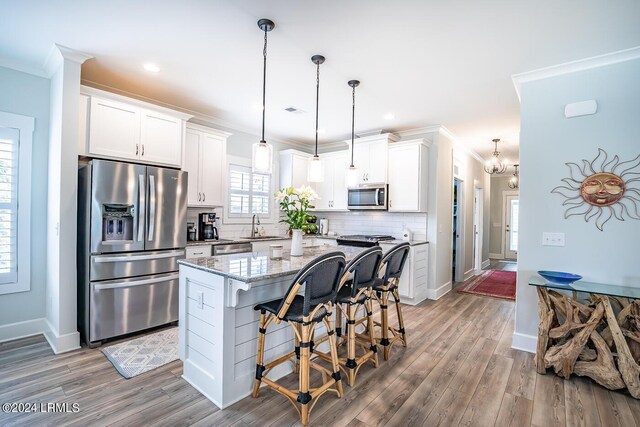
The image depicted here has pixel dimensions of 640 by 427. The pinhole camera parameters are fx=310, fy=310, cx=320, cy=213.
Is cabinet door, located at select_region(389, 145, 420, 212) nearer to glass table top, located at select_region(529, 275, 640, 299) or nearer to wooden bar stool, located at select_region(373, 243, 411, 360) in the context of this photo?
wooden bar stool, located at select_region(373, 243, 411, 360)

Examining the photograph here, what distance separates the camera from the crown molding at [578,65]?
265 cm

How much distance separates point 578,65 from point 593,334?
2.37m

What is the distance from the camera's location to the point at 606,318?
251cm

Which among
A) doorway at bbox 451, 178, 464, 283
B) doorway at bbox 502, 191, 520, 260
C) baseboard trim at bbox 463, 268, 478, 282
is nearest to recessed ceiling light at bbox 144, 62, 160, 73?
doorway at bbox 451, 178, 464, 283

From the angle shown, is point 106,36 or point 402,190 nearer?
point 106,36

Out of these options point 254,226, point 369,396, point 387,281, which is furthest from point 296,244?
point 254,226

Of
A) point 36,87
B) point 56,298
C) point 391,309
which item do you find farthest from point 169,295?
point 391,309

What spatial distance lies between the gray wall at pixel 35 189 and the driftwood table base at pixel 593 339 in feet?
16.1

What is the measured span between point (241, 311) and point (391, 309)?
9.19 ft

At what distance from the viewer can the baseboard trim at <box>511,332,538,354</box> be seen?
3088 millimetres

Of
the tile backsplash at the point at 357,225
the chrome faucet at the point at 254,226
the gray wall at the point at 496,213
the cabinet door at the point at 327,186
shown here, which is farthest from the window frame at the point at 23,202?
the gray wall at the point at 496,213

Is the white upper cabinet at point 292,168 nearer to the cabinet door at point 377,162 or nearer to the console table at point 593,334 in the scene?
the cabinet door at point 377,162

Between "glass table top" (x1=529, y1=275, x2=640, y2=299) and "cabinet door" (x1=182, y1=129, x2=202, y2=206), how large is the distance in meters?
4.01

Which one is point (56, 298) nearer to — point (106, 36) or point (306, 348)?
point (106, 36)
